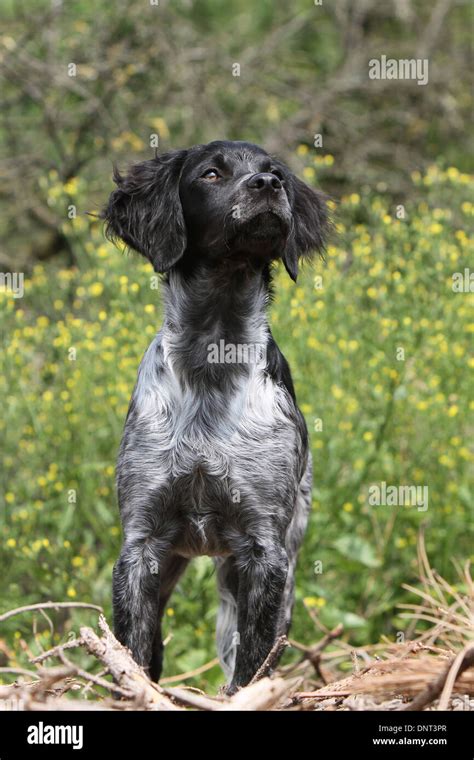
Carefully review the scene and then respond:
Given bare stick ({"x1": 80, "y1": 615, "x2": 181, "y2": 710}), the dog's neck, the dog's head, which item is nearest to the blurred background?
the dog's head

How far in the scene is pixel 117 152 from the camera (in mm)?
8586

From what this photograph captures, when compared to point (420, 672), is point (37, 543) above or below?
above

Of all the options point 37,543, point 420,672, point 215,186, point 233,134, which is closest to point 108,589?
point 37,543

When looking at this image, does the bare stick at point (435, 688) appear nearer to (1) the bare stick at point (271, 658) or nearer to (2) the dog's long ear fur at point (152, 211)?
(1) the bare stick at point (271, 658)

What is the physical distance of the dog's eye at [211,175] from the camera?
3.81m

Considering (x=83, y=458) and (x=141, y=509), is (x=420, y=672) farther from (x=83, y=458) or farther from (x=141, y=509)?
(x=83, y=458)

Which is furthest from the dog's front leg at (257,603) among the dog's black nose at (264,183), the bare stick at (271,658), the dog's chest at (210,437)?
the dog's black nose at (264,183)

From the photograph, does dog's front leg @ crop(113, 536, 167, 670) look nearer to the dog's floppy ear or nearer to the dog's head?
the dog's head

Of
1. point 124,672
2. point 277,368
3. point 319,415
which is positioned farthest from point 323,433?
point 124,672

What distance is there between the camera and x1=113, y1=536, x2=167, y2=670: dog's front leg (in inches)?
→ 140

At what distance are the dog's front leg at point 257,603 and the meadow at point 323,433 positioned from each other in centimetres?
122

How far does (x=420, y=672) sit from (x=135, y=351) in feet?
9.42

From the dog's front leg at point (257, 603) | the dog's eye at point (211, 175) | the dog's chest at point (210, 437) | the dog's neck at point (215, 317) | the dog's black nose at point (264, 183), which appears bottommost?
the dog's front leg at point (257, 603)
